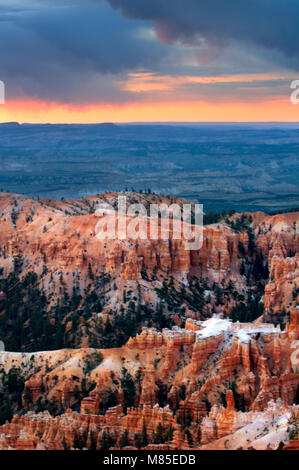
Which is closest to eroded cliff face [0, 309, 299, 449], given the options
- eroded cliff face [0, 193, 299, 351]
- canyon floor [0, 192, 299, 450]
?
canyon floor [0, 192, 299, 450]

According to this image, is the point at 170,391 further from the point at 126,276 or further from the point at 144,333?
the point at 126,276

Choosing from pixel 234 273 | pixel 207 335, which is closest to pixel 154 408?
pixel 207 335

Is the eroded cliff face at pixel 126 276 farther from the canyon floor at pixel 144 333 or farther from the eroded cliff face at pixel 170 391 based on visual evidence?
the eroded cliff face at pixel 170 391

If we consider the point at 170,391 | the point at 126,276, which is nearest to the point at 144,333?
the point at 170,391

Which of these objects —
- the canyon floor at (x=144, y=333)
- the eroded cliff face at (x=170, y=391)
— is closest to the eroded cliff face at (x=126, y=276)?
the canyon floor at (x=144, y=333)

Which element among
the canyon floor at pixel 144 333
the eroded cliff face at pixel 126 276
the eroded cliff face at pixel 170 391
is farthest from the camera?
the eroded cliff face at pixel 126 276

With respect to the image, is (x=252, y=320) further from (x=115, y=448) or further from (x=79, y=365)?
(x=115, y=448)
